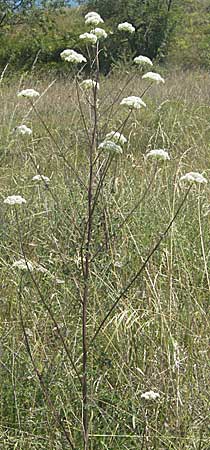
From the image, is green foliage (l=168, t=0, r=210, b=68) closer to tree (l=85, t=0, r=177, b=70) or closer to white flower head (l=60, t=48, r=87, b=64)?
tree (l=85, t=0, r=177, b=70)

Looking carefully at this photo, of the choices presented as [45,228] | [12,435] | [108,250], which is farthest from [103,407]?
[45,228]

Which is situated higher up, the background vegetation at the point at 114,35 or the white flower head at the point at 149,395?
the background vegetation at the point at 114,35

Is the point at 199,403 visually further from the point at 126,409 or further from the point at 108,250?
the point at 108,250

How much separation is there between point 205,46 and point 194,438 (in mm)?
20067

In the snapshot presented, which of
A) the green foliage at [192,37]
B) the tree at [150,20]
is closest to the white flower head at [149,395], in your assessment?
the green foliage at [192,37]

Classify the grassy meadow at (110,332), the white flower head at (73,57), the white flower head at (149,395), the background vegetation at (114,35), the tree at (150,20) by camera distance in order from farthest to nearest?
the tree at (150,20) → the background vegetation at (114,35) → the white flower head at (73,57) → the grassy meadow at (110,332) → the white flower head at (149,395)

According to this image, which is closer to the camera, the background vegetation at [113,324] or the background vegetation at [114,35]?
the background vegetation at [113,324]

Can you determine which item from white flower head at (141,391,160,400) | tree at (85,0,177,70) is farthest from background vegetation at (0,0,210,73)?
white flower head at (141,391,160,400)

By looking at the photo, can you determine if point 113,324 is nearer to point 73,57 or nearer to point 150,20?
point 73,57

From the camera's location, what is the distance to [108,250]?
8.81 ft

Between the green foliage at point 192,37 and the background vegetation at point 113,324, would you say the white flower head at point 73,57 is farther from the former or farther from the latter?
the green foliage at point 192,37

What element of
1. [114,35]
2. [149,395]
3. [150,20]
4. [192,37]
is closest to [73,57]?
[149,395]

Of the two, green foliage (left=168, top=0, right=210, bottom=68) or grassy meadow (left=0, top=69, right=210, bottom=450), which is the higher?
green foliage (left=168, top=0, right=210, bottom=68)

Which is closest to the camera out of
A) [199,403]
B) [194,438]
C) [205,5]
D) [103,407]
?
[194,438]
